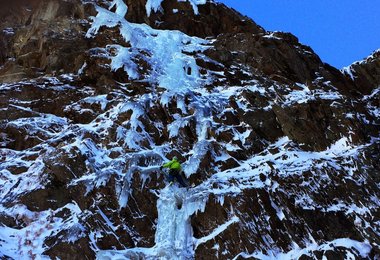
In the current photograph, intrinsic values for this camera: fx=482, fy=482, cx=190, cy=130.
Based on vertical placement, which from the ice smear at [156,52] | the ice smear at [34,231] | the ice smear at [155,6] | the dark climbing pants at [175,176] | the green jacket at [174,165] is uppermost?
the ice smear at [155,6]

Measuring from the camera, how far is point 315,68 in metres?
28.7

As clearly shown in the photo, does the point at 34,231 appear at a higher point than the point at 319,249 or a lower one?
lower

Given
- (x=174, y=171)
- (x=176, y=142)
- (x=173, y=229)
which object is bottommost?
(x=173, y=229)

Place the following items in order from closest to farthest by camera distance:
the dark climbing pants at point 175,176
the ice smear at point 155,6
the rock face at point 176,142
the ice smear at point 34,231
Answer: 1. the ice smear at point 34,231
2. the rock face at point 176,142
3. the dark climbing pants at point 175,176
4. the ice smear at point 155,6

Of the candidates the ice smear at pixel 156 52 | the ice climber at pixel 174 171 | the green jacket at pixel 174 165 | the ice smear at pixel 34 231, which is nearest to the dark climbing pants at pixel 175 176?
the ice climber at pixel 174 171

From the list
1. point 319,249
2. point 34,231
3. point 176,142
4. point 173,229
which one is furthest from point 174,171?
point 319,249

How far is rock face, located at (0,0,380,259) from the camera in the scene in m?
16.5

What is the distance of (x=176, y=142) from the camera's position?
69.7 feet

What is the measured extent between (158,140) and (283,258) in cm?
785

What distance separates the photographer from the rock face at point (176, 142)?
16.5m

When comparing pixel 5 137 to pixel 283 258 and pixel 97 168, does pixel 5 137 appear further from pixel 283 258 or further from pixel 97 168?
pixel 283 258

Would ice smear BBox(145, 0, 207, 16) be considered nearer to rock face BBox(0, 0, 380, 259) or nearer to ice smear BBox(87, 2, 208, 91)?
rock face BBox(0, 0, 380, 259)

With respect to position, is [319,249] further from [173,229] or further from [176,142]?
[176,142]

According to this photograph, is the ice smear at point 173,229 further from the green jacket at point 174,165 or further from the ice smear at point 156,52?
the ice smear at point 156,52
